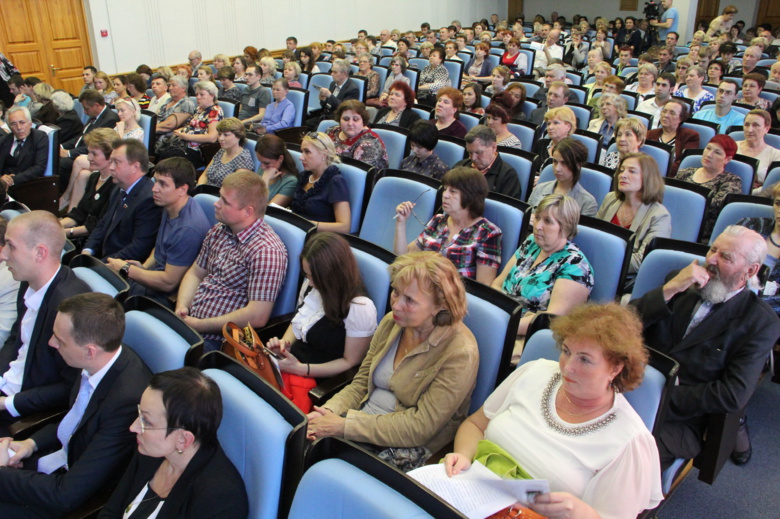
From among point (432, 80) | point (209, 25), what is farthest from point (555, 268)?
point (209, 25)

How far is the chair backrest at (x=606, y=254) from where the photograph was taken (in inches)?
103

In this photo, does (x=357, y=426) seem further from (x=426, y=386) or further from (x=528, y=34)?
(x=528, y=34)

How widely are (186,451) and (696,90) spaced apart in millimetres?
6491

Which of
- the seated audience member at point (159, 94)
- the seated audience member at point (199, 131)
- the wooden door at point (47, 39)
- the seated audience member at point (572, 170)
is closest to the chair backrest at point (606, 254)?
the seated audience member at point (572, 170)

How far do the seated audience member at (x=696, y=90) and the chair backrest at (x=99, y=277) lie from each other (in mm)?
5915

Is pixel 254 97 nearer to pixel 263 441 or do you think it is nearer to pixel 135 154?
pixel 135 154

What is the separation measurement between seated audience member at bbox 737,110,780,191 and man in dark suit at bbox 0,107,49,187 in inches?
220

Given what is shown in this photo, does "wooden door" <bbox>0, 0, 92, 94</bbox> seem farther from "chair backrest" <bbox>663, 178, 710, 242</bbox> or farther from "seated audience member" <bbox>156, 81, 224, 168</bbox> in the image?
"chair backrest" <bbox>663, 178, 710, 242</bbox>

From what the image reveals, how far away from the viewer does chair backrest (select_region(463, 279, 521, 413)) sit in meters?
1.99

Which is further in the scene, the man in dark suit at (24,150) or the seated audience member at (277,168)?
the man in dark suit at (24,150)

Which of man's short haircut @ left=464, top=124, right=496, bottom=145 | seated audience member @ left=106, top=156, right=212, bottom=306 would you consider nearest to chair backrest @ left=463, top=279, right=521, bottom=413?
seated audience member @ left=106, top=156, right=212, bottom=306

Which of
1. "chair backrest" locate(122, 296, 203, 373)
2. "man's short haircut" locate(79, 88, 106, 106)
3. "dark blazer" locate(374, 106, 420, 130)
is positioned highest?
"man's short haircut" locate(79, 88, 106, 106)

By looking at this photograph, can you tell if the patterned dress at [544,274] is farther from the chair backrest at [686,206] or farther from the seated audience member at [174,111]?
the seated audience member at [174,111]

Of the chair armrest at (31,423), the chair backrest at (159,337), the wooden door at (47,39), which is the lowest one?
the chair armrest at (31,423)
